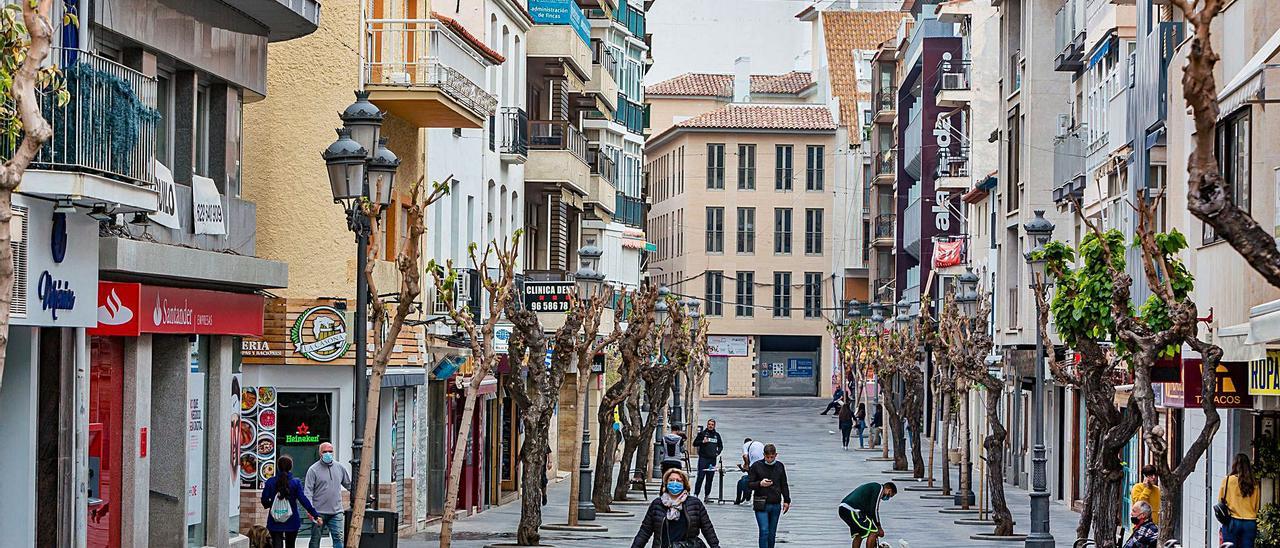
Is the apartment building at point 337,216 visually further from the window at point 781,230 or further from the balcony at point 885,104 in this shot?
the window at point 781,230

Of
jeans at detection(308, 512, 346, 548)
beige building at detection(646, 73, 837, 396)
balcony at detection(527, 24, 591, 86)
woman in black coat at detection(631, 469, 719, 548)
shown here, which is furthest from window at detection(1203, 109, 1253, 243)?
beige building at detection(646, 73, 837, 396)

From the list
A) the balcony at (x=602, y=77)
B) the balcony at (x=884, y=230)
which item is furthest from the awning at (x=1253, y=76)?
the balcony at (x=884, y=230)

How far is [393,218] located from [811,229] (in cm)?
8770

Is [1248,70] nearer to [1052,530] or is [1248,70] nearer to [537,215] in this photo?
[1052,530]

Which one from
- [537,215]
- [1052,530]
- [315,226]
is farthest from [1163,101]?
[537,215]

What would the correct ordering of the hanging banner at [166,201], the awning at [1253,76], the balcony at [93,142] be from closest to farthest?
1. the awning at [1253,76]
2. the balcony at [93,142]
3. the hanging banner at [166,201]

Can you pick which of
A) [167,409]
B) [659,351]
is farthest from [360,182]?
[659,351]

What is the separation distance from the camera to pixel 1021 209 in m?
49.5

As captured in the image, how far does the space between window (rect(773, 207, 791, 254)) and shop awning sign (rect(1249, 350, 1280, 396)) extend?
98.6 metres

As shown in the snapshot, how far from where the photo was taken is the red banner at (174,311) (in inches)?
786

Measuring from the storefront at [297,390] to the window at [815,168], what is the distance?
8898cm

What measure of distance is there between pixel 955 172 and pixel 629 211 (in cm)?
1136

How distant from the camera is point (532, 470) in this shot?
1193 inches

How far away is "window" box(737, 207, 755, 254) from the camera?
12000 centimetres
